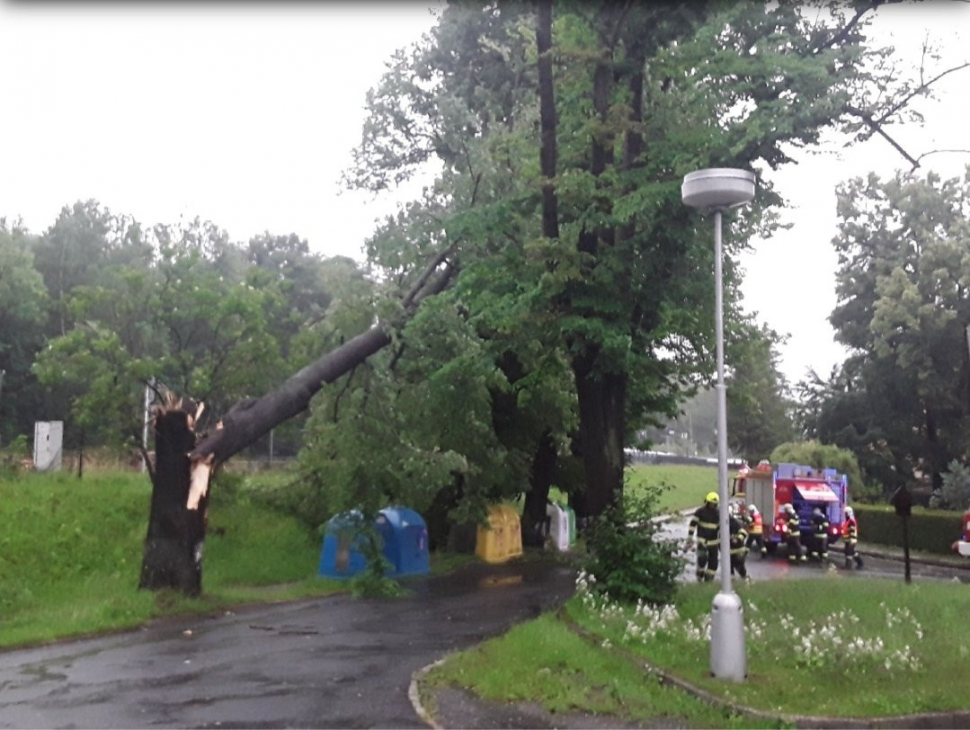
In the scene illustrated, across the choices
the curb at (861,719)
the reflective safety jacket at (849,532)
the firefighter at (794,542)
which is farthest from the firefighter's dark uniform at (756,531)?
the curb at (861,719)

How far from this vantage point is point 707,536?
17.1 m

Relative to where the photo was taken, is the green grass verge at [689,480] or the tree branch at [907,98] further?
the green grass verge at [689,480]

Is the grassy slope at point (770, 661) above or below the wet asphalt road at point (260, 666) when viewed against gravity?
above

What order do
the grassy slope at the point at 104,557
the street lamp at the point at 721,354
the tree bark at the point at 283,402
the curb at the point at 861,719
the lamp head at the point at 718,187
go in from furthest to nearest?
1. the tree bark at the point at 283,402
2. the grassy slope at the point at 104,557
3. the lamp head at the point at 718,187
4. the street lamp at the point at 721,354
5. the curb at the point at 861,719

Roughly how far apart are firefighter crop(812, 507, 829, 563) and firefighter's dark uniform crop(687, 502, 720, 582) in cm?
1165

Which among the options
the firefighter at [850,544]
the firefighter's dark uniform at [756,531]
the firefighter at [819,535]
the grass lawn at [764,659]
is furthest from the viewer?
the firefighter's dark uniform at [756,531]

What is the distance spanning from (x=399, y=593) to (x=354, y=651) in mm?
6303

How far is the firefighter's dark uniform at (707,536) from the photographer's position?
55.8 feet

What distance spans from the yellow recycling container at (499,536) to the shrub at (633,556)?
38.5 ft

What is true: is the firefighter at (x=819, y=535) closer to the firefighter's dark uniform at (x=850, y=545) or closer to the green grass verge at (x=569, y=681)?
the firefighter's dark uniform at (x=850, y=545)

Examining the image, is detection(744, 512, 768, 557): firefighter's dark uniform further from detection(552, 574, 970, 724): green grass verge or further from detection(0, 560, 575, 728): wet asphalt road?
detection(552, 574, 970, 724): green grass verge

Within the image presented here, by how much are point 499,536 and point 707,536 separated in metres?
10.4

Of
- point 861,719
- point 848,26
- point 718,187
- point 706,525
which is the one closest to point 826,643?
point 861,719

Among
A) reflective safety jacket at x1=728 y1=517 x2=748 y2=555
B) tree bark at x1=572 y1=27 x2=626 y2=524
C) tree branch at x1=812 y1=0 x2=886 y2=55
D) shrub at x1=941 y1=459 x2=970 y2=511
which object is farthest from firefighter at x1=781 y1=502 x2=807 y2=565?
tree branch at x1=812 y1=0 x2=886 y2=55
